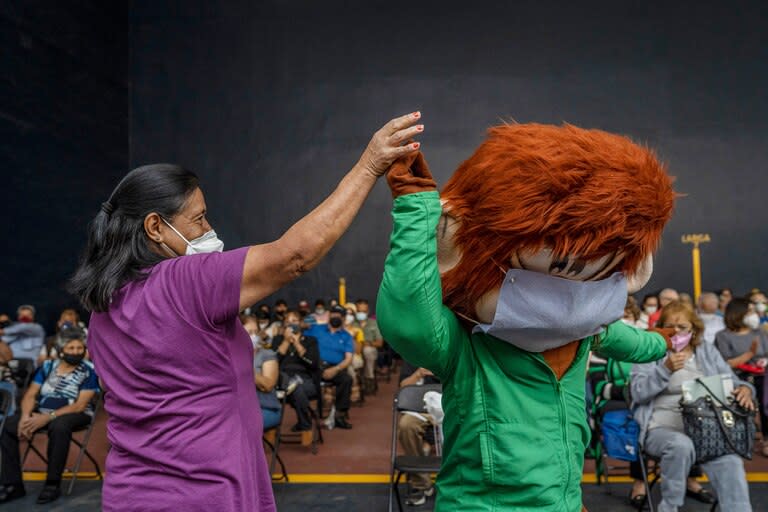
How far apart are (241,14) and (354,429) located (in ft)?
29.9

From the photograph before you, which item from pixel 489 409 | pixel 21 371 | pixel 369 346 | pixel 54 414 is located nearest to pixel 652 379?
pixel 489 409

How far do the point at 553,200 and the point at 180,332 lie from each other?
29.9 inches

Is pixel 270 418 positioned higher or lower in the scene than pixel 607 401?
lower

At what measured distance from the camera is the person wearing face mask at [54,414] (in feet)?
14.1

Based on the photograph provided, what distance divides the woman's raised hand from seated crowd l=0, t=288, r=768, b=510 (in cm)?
180

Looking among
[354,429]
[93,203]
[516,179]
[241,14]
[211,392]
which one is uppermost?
[241,14]

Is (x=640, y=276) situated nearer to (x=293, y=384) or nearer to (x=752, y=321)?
(x=293, y=384)

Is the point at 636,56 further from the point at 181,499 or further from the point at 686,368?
the point at 181,499

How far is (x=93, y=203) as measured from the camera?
37.4 feet

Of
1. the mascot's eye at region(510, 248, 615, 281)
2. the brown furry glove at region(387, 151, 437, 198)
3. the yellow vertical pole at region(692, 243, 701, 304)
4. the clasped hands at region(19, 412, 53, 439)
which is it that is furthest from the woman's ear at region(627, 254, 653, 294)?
the yellow vertical pole at region(692, 243, 701, 304)

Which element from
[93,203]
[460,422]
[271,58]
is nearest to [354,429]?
[460,422]

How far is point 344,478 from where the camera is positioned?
468 cm

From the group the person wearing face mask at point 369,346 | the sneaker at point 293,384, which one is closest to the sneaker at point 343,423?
the sneaker at point 293,384

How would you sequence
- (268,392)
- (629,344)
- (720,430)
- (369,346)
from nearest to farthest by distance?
(629,344) → (720,430) → (268,392) → (369,346)
